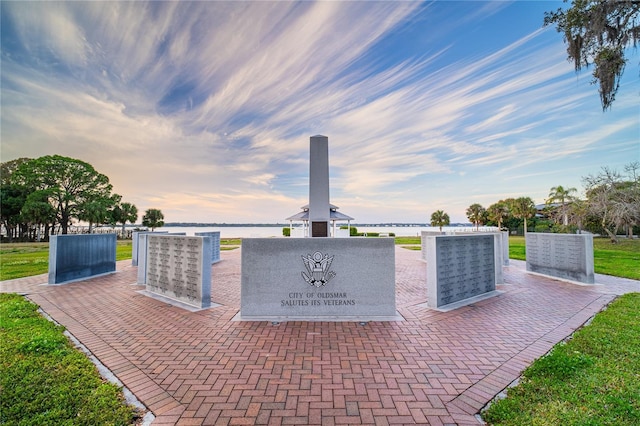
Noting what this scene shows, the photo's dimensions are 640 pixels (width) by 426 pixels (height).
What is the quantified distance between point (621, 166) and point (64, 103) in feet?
112

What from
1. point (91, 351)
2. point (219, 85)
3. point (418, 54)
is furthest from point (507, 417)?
point (219, 85)

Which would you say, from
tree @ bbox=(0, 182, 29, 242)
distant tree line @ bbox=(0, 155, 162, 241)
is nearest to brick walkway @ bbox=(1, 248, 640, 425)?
distant tree line @ bbox=(0, 155, 162, 241)

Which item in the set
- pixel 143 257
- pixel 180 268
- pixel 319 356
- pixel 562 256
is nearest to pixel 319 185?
pixel 180 268

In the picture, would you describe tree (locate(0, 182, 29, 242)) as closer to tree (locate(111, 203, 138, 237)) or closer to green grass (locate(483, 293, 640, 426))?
tree (locate(111, 203, 138, 237))

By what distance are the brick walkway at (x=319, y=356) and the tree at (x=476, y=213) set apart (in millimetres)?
42992

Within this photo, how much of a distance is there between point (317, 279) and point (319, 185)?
6.87 m

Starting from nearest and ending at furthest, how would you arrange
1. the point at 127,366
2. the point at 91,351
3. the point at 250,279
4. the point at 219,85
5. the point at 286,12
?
the point at 127,366
the point at 91,351
the point at 250,279
the point at 286,12
the point at 219,85

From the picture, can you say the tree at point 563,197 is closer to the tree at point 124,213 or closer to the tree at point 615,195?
the tree at point 615,195

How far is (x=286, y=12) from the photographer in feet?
26.6

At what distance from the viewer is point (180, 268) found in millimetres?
6289

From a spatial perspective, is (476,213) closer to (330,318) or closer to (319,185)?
(319,185)

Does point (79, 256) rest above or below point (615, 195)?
below

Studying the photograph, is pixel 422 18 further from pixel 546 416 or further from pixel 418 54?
pixel 546 416

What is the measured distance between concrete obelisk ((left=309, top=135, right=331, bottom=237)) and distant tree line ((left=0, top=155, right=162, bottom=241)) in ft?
106
